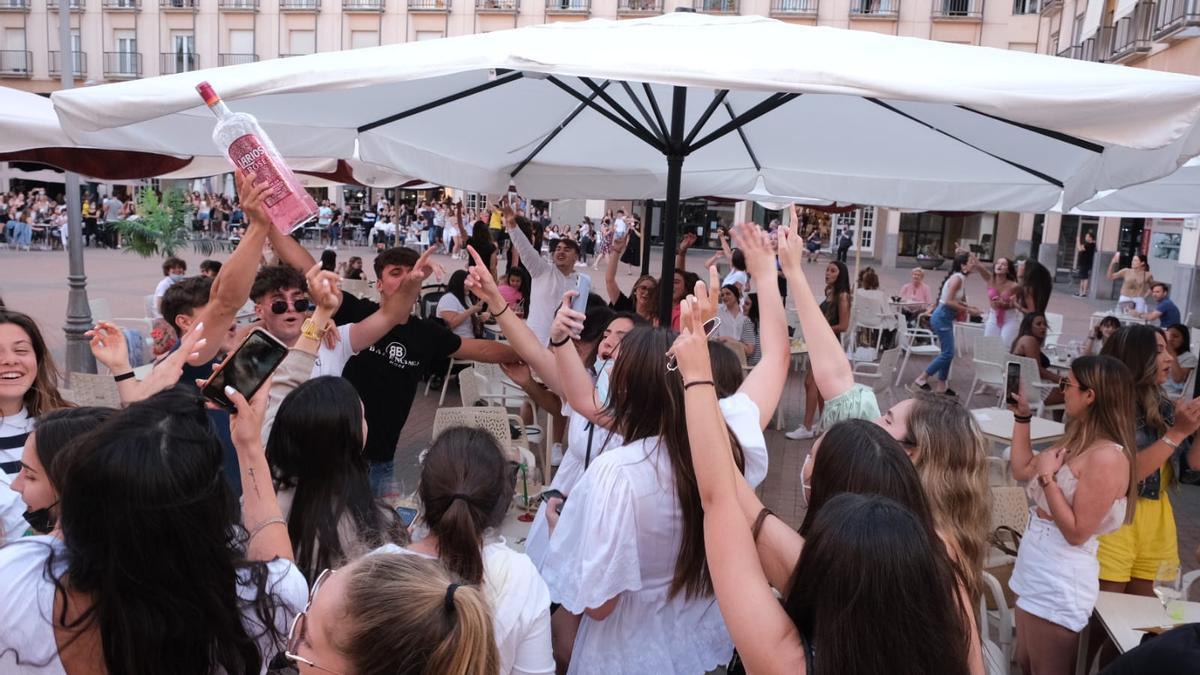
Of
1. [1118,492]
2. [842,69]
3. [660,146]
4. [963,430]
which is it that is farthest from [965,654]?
[660,146]

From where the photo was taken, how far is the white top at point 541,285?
21.9 feet

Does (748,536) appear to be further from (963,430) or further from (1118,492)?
(1118,492)

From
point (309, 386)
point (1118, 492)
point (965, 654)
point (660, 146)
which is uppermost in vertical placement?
A: point (660, 146)

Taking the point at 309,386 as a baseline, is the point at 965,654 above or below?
below

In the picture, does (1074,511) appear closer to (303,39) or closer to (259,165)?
(259,165)

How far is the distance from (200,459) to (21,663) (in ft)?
1.45

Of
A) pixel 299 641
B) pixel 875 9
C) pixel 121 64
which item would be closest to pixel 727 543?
pixel 299 641

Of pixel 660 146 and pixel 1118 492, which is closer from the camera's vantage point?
pixel 1118 492

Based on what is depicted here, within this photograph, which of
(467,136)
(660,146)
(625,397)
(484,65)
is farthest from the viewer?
(467,136)

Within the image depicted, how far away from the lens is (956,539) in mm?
2217

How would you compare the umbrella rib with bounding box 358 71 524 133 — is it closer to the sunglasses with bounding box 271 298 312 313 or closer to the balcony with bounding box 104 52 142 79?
the sunglasses with bounding box 271 298 312 313

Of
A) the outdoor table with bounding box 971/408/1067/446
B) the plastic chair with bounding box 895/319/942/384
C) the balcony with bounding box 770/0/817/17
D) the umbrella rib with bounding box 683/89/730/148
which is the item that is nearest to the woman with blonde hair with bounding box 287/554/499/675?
the umbrella rib with bounding box 683/89/730/148

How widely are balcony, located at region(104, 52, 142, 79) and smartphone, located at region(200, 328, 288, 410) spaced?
4730 cm

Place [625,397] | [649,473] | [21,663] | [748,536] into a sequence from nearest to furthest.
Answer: [21,663], [748,536], [649,473], [625,397]
